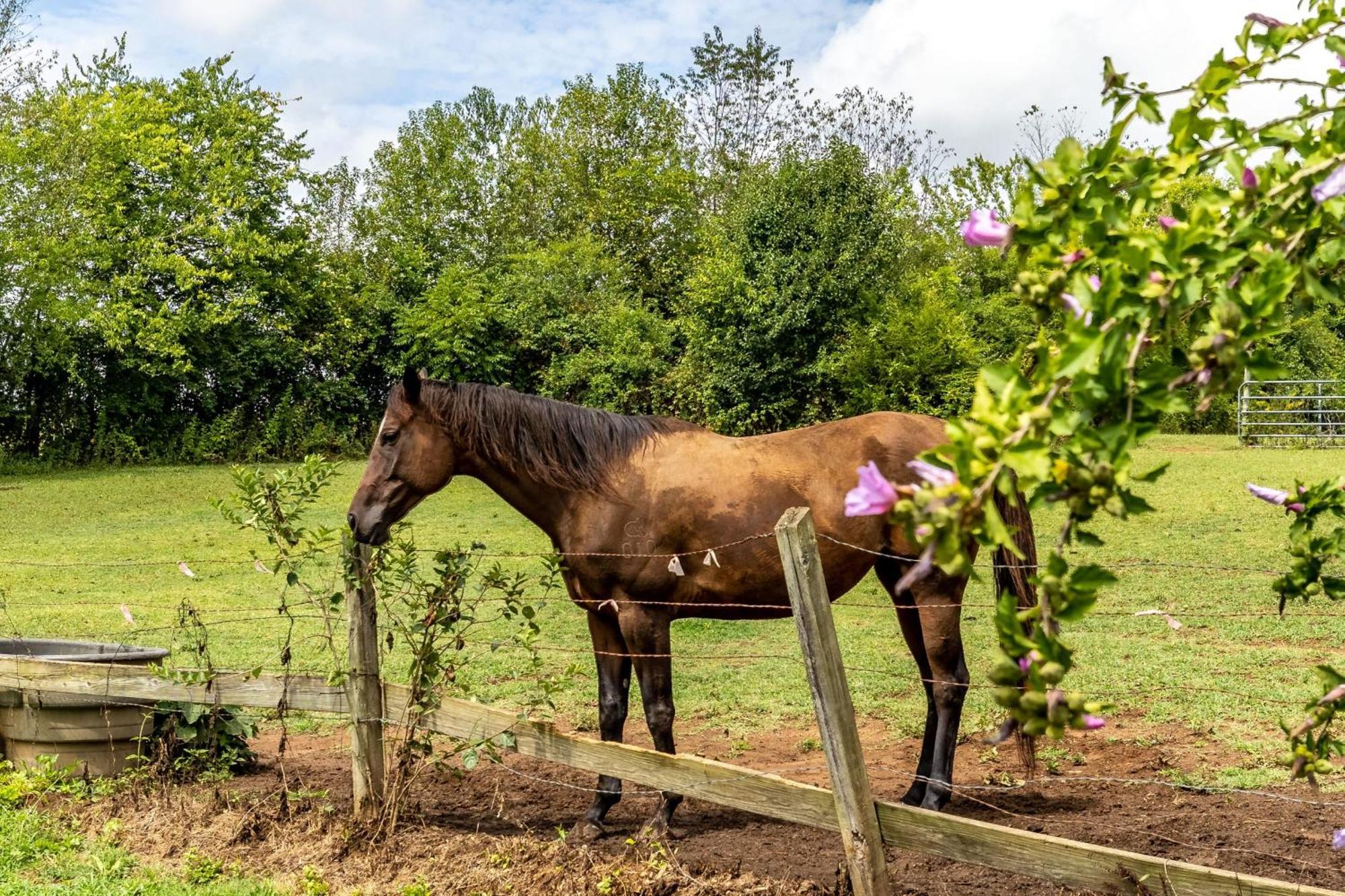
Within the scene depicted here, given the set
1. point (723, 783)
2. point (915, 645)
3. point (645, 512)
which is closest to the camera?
point (723, 783)

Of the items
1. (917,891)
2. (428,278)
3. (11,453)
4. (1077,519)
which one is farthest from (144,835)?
(428,278)

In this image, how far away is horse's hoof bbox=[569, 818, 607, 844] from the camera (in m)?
5.06

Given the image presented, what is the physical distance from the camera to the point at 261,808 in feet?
17.3

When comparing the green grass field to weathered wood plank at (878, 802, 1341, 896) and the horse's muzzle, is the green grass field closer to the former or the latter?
the horse's muzzle

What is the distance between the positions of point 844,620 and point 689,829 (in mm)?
5453

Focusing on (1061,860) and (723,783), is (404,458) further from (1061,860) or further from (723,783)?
(1061,860)

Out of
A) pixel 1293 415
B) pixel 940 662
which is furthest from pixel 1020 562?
pixel 1293 415

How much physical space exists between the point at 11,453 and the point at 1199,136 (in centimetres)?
2583

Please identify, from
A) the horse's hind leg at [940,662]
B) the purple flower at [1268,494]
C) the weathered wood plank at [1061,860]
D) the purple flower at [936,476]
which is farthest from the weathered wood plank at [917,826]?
the purple flower at [936,476]

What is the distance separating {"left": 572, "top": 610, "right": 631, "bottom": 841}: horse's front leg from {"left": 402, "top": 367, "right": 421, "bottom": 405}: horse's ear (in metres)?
1.22

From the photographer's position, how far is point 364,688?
196 inches

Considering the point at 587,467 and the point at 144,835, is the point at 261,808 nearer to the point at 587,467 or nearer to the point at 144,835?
the point at 144,835

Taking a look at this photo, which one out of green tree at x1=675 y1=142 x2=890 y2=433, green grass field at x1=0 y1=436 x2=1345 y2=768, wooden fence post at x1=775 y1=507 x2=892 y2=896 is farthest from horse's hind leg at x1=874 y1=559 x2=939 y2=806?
green tree at x1=675 y1=142 x2=890 y2=433

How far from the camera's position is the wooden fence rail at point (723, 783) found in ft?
11.4
